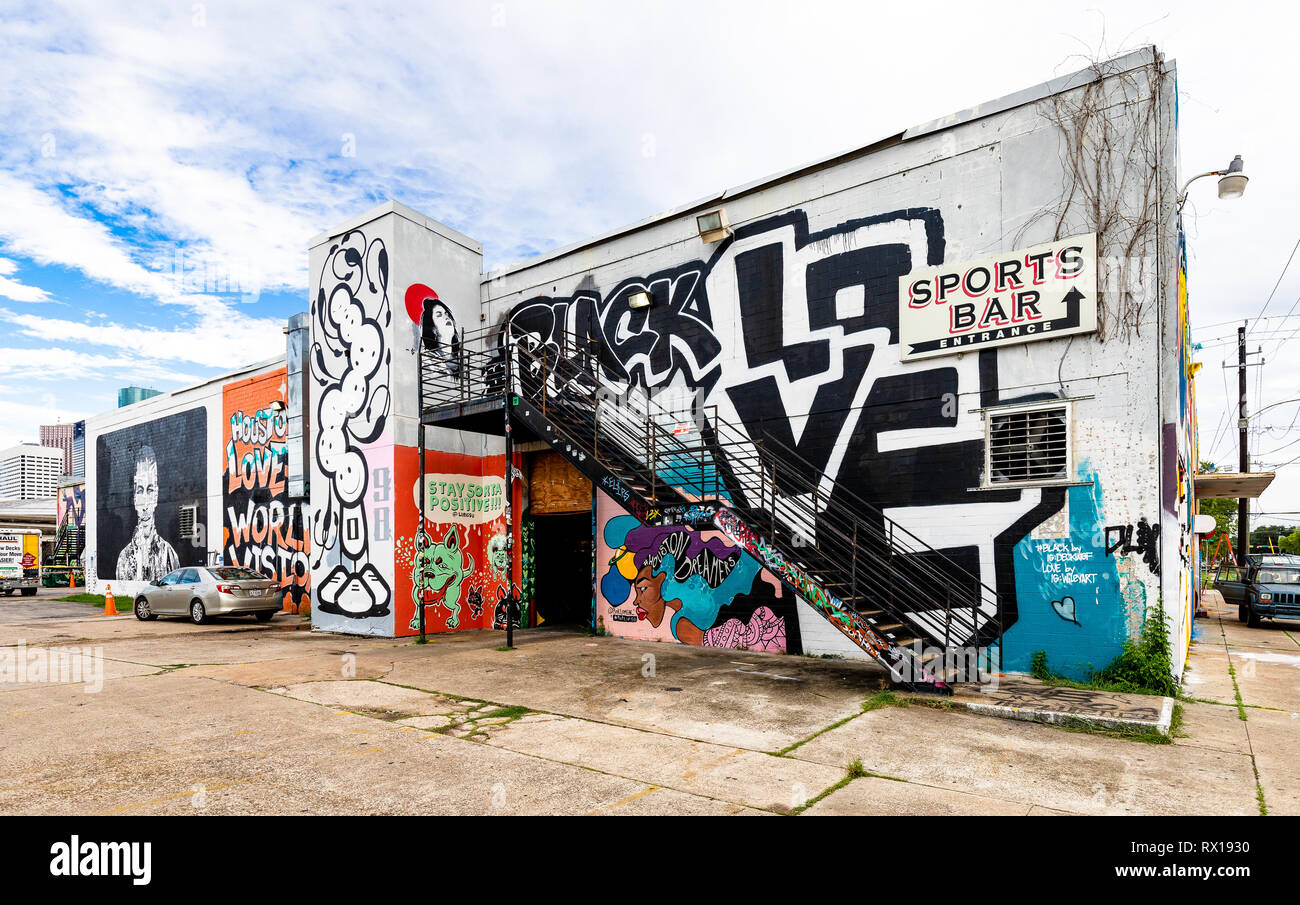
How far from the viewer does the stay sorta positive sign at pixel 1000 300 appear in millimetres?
9109

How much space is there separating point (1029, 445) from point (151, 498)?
90.7 feet

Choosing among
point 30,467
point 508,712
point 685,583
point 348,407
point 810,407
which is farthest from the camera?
point 30,467

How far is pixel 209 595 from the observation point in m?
16.8

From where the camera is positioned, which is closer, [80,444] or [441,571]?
[441,571]

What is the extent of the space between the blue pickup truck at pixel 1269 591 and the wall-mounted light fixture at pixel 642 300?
16.0 meters

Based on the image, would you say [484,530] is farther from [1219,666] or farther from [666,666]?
[1219,666]

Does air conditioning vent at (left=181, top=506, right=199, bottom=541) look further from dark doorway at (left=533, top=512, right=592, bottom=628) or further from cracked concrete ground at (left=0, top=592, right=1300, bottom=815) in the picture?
dark doorway at (left=533, top=512, right=592, bottom=628)

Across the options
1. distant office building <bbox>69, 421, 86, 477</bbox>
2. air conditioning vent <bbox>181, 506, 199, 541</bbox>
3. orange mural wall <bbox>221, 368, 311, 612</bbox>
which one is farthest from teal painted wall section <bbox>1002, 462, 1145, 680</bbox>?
distant office building <bbox>69, 421, 86, 477</bbox>

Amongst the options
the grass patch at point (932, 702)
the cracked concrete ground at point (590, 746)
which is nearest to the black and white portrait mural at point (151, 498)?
the cracked concrete ground at point (590, 746)

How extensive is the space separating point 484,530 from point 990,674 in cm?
1032

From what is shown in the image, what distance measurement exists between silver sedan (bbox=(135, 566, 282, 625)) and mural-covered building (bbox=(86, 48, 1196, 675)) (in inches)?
93.8

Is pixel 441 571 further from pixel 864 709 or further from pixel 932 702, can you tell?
pixel 932 702

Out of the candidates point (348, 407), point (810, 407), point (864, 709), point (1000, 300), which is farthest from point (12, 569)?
point (1000, 300)

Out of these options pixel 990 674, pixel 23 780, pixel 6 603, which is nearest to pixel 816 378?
pixel 990 674
